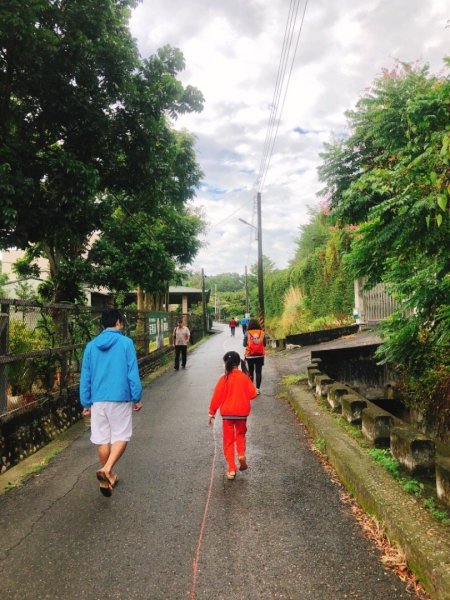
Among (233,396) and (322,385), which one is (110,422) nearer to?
(233,396)

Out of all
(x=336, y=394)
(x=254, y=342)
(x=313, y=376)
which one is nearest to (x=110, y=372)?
(x=336, y=394)

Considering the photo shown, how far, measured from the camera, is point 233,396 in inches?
182

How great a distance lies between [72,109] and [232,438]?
22.1 ft

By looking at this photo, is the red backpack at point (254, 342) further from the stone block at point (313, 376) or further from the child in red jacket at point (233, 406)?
the child in red jacket at point (233, 406)

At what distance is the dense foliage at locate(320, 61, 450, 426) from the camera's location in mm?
2816

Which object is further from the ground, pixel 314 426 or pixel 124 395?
pixel 124 395

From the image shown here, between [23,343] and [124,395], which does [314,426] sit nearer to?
[124,395]

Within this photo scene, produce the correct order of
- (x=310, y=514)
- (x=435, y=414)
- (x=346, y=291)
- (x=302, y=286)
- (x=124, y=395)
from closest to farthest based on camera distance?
(x=310, y=514), (x=124, y=395), (x=435, y=414), (x=346, y=291), (x=302, y=286)

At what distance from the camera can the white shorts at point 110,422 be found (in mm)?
4094

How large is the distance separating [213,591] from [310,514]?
130cm

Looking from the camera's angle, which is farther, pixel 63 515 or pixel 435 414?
pixel 435 414

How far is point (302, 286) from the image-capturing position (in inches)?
997

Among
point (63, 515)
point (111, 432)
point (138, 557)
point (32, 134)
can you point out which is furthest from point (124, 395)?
point (32, 134)

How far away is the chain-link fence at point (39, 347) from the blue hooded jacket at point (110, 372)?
1478mm
